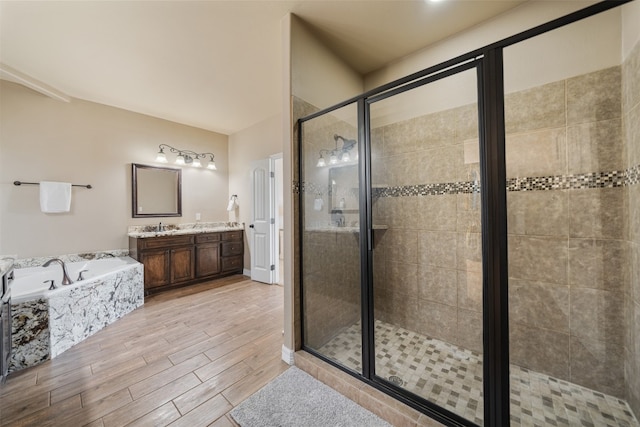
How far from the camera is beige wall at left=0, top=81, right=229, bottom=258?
2754mm

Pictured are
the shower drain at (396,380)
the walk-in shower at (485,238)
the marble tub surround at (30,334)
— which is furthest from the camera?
the marble tub surround at (30,334)

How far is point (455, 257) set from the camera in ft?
6.45

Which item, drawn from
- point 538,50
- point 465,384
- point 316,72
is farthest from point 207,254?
point 538,50

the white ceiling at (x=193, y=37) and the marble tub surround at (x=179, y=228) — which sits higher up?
the white ceiling at (x=193, y=37)

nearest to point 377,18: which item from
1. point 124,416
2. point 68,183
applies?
point 124,416

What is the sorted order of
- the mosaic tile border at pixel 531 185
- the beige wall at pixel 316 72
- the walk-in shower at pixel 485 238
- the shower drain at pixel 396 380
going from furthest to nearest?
the beige wall at pixel 316 72 < the shower drain at pixel 396 380 < the mosaic tile border at pixel 531 185 < the walk-in shower at pixel 485 238

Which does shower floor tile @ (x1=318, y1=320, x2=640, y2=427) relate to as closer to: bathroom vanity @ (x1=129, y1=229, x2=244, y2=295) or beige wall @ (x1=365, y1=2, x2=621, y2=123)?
beige wall @ (x1=365, y1=2, x2=621, y2=123)

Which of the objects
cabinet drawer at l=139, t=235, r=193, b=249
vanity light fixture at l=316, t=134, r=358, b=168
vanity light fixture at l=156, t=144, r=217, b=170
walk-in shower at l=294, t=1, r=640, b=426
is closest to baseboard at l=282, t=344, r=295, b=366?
walk-in shower at l=294, t=1, r=640, b=426

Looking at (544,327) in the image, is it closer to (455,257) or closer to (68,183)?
(455,257)

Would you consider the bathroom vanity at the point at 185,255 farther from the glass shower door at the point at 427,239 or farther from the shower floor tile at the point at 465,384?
the glass shower door at the point at 427,239

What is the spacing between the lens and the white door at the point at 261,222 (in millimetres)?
3830

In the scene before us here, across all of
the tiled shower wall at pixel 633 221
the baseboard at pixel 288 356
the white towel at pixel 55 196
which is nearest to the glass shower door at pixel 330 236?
the baseboard at pixel 288 356

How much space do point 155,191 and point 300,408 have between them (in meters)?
3.89

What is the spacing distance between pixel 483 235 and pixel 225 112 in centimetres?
383
